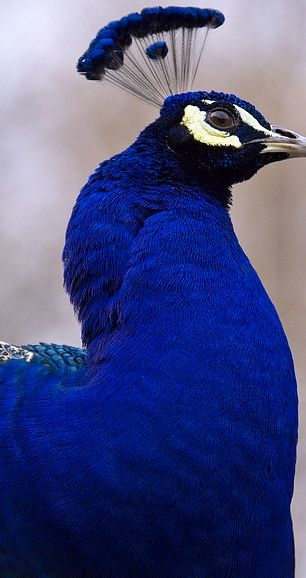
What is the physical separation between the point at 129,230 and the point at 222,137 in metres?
0.32

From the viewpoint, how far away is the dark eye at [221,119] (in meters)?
2.27

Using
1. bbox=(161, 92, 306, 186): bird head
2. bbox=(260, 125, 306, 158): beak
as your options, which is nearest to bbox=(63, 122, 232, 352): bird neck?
bbox=(161, 92, 306, 186): bird head

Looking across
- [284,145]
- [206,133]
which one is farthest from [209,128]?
[284,145]

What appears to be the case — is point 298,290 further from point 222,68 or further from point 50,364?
point 50,364

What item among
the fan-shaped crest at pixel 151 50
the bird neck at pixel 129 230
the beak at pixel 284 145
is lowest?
the bird neck at pixel 129 230

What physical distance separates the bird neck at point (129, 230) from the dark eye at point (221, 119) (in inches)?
4.8

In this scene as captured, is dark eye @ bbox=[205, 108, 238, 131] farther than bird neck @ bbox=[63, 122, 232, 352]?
Yes

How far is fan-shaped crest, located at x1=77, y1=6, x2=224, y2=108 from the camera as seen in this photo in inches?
91.7

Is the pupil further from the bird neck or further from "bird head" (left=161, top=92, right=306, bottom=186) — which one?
the bird neck

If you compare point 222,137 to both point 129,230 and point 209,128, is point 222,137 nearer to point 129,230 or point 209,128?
point 209,128

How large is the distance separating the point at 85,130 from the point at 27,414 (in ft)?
12.8

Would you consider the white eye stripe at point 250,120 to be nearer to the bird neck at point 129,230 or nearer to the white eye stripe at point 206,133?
the white eye stripe at point 206,133

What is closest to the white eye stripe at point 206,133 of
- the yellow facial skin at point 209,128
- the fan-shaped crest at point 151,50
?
the yellow facial skin at point 209,128

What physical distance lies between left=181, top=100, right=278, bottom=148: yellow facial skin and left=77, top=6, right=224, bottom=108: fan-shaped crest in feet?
0.44
